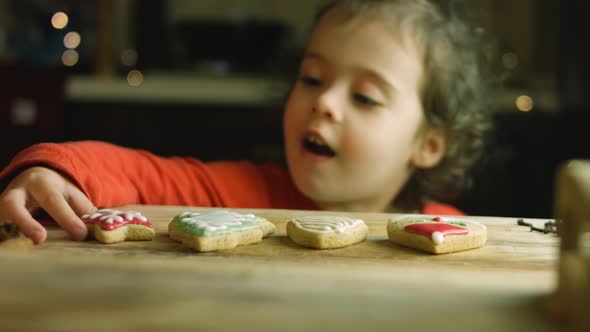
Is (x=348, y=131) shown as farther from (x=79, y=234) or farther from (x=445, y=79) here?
(x=79, y=234)

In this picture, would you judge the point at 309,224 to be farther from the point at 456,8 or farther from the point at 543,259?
the point at 456,8

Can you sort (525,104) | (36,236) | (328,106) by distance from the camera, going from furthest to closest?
1. (525,104)
2. (328,106)
3. (36,236)

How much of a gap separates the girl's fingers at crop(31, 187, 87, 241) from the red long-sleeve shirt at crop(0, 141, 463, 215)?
0.28ft

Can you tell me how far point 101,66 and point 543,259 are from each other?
2.50 meters

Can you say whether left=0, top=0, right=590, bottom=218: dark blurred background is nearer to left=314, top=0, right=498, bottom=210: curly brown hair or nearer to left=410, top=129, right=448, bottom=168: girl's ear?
left=314, top=0, right=498, bottom=210: curly brown hair

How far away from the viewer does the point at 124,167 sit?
1069mm

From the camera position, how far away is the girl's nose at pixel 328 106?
3.61ft

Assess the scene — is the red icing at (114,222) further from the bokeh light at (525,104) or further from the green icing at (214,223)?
the bokeh light at (525,104)

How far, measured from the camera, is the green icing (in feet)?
2.09

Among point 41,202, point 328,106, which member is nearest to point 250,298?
point 41,202

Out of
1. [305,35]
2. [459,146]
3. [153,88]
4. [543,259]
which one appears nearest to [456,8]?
[459,146]

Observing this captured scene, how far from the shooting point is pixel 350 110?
115 centimetres

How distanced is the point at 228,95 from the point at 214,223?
2015 mm

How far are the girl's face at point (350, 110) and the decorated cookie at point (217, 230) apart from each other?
45 centimetres
